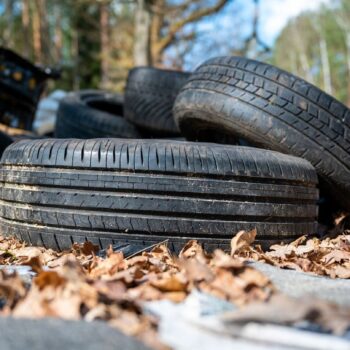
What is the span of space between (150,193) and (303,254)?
32.3 inches

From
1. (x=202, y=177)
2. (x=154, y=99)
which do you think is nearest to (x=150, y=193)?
(x=202, y=177)

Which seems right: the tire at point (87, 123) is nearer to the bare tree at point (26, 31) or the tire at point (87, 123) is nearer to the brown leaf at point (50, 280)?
the brown leaf at point (50, 280)

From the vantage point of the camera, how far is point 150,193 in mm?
2781

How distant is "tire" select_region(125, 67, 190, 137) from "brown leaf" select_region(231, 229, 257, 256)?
3.34 meters

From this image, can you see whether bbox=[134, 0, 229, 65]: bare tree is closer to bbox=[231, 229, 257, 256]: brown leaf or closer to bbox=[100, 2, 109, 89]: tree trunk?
bbox=[100, 2, 109, 89]: tree trunk

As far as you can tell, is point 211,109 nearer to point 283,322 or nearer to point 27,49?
point 283,322

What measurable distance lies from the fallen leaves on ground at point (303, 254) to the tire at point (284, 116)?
0.56 meters

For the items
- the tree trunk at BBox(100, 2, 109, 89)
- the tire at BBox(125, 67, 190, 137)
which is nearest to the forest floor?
the tire at BBox(125, 67, 190, 137)

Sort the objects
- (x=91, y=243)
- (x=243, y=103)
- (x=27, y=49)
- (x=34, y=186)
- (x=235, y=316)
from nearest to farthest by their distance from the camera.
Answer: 1. (x=235, y=316)
2. (x=91, y=243)
3. (x=34, y=186)
4. (x=243, y=103)
5. (x=27, y=49)

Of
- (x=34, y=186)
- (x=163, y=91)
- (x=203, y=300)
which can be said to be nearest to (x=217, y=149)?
(x=34, y=186)

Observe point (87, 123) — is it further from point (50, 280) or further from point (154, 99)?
point (50, 280)

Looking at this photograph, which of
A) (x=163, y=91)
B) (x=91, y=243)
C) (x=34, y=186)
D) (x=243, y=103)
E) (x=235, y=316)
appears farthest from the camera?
(x=163, y=91)

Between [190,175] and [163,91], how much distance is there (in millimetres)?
3483

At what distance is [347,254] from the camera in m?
2.79
